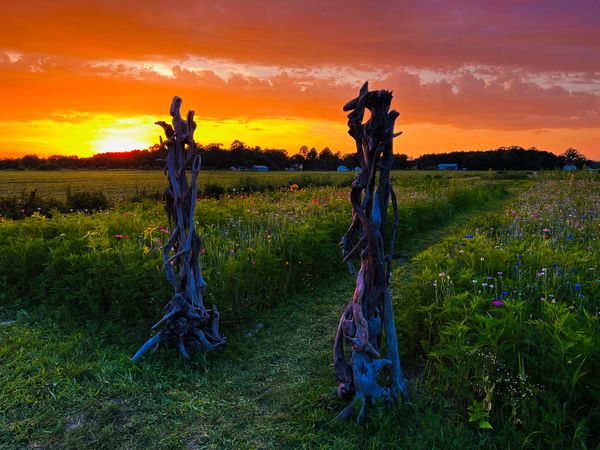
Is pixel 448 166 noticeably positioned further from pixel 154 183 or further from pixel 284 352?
pixel 284 352

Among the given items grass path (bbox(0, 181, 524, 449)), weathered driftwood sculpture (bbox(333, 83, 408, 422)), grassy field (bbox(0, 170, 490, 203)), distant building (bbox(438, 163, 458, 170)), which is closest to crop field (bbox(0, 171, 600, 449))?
grass path (bbox(0, 181, 524, 449))

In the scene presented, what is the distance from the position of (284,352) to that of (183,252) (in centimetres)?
167

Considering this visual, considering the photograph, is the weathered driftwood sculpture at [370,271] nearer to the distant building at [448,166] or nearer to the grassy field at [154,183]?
the grassy field at [154,183]

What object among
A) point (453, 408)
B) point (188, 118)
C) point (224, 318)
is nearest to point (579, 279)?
point (453, 408)

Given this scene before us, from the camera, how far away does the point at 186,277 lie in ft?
16.0

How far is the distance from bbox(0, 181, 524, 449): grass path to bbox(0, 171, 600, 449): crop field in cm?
2

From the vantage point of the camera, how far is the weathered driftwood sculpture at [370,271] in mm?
3420

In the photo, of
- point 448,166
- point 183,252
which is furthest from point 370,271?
point 448,166

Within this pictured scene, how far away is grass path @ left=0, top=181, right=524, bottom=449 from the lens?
3.36 metres

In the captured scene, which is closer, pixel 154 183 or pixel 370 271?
pixel 370 271

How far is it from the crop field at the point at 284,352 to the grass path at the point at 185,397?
16mm

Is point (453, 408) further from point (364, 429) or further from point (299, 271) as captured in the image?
point (299, 271)

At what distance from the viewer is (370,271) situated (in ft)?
11.8

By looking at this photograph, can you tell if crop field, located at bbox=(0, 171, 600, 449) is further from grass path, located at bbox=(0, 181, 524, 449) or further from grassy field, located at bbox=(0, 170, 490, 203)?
grassy field, located at bbox=(0, 170, 490, 203)
